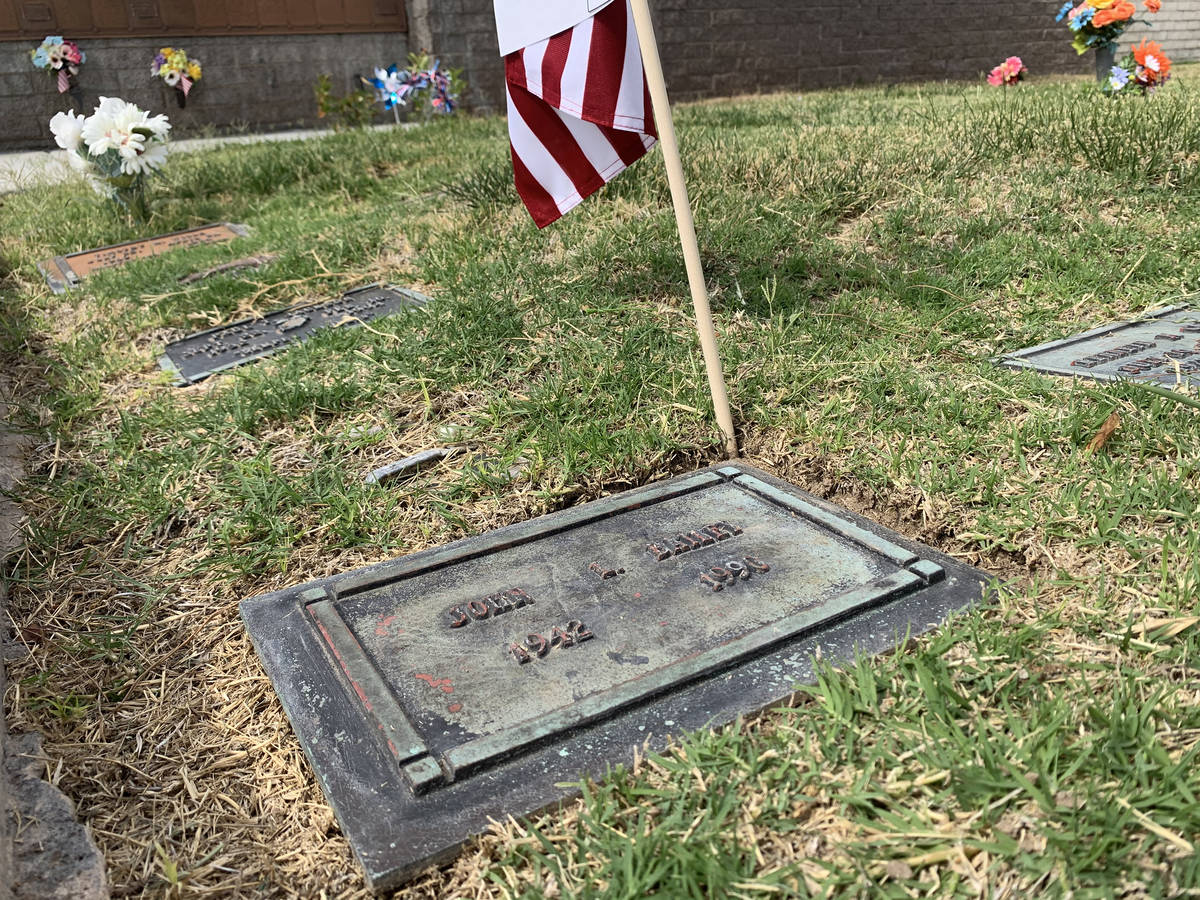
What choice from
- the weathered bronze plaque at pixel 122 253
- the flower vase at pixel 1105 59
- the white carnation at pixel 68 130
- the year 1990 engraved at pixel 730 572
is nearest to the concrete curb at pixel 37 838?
the year 1990 engraved at pixel 730 572

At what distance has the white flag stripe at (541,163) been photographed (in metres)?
2.39

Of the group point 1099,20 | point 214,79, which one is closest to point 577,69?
point 1099,20

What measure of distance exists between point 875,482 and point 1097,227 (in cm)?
204

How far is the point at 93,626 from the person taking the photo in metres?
1.95

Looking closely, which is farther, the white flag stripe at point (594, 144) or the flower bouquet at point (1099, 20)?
the flower bouquet at point (1099, 20)

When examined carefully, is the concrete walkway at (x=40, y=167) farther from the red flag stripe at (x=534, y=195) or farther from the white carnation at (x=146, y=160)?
the red flag stripe at (x=534, y=195)

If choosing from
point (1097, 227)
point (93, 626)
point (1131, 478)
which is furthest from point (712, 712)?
point (1097, 227)

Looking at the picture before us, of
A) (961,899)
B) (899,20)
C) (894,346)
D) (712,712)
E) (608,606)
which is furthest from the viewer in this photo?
(899,20)

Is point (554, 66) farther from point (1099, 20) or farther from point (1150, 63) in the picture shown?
point (1099, 20)

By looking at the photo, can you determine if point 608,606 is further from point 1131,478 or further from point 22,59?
point 22,59

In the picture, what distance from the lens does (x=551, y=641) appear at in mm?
1614

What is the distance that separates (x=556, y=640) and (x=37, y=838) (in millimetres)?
830

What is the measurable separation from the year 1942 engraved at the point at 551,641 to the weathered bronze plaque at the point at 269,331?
188 centimetres

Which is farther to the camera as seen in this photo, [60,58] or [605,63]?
[60,58]
